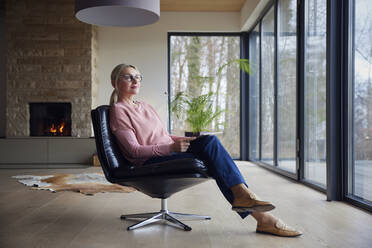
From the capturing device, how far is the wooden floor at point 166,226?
2.17m

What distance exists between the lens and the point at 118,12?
10.5 feet

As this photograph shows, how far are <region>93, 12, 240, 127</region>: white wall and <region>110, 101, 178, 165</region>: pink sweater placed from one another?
4.47m

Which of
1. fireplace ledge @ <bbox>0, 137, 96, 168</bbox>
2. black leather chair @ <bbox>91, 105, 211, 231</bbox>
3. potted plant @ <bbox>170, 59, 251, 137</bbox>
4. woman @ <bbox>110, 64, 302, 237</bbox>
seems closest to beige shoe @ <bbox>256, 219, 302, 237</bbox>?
woman @ <bbox>110, 64, 302, 237</bbox>

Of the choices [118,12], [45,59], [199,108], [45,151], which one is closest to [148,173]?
[118,12]

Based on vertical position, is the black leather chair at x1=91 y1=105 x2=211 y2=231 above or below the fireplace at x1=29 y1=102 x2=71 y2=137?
below

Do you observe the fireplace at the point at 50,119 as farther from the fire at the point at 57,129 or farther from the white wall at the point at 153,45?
the white wall at the point at 153,45

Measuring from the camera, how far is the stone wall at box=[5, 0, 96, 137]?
21.6ft

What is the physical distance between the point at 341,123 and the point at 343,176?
1.47 ft

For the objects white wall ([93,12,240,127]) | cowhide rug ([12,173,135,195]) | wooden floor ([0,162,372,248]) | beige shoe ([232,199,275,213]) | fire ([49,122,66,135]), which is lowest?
wooden floor ([0,162,372,248])

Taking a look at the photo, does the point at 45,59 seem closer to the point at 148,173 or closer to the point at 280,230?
the point at 148,173

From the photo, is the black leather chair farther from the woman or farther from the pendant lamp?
the pendant lamp

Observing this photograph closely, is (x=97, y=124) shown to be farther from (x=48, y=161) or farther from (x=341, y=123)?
(x=48, y=161)

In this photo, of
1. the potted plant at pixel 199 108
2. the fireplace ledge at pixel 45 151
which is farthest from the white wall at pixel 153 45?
the fireplace ledge at pixel 45 151

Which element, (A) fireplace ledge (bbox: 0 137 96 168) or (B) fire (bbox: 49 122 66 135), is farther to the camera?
(B) fire (bbox: 49 122 66 135)
